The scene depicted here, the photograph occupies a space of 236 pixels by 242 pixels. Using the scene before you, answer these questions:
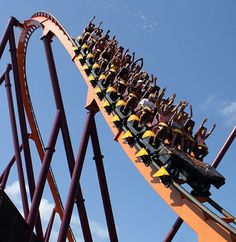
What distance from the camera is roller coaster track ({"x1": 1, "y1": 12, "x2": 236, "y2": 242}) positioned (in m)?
4.46

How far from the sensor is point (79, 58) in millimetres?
8820

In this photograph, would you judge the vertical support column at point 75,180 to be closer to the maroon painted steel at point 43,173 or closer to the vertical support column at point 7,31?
the maroon painted steel at point 43,173

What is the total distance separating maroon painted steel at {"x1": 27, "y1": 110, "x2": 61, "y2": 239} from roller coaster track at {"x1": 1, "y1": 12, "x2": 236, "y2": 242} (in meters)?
0.54

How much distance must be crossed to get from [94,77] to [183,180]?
3219 millimetres

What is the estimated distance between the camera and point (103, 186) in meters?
7.56

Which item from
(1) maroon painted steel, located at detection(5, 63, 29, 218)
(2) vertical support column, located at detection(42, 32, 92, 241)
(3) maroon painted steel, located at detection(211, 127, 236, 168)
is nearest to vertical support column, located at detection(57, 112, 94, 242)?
(2) vertical support column, located at detection(42, 32, 92, 241)

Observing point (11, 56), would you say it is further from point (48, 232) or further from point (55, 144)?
point (48, 232)

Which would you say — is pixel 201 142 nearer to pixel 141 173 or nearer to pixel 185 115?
pixel 185 115

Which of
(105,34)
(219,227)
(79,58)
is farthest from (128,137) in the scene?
(105,34)

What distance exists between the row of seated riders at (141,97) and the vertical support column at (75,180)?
67 centimetres

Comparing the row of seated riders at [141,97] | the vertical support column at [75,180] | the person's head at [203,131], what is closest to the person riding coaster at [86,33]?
the row of seated riders at [141,97]

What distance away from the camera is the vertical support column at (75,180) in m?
6.39

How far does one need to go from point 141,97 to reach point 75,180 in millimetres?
1624

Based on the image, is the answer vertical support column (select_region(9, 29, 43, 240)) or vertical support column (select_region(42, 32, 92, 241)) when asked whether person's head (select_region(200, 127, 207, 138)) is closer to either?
vertical support column (select_region(42, 32, 92, 241))
